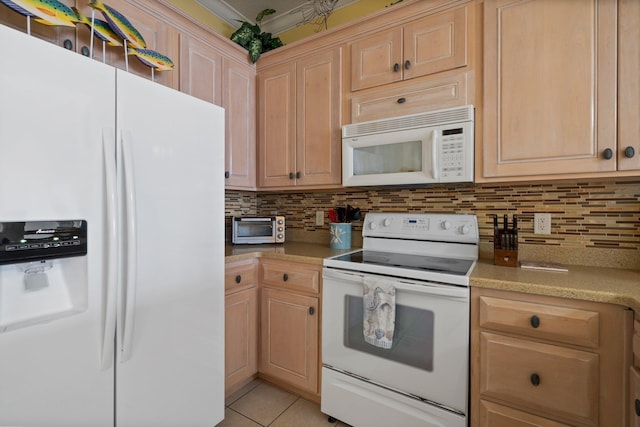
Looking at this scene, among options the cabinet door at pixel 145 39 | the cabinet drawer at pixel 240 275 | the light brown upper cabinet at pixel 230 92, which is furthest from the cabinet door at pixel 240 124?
the cabinet drawer at pixel 240 275

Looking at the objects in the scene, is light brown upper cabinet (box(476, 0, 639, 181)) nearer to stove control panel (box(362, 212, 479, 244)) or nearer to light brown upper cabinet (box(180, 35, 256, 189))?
stove control panel (box(362, 212, 479, 244))

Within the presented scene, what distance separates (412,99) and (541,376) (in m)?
1.42

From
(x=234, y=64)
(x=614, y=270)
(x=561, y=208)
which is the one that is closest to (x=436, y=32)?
(x=561, y=208)

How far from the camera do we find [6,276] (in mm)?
819

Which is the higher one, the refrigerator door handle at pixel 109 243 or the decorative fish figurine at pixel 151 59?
the decorative fish figurine at pixel 151 59

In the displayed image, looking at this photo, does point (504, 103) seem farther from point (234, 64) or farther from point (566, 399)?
point (234, 64)

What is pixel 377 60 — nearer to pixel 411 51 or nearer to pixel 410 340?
pixel 411 51

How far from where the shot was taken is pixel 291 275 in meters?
1.77

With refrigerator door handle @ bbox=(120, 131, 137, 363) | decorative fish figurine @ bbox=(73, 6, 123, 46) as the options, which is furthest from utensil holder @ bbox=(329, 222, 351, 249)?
decorative fish figurine @ bbox=(73, 6, 123, 46)

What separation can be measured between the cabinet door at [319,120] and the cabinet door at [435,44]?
456mm

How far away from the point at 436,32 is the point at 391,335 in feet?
5.26

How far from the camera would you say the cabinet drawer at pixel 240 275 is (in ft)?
5.60

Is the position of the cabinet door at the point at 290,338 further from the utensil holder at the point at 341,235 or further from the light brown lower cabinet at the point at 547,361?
the light brown lower cabinet at the point at 547,361

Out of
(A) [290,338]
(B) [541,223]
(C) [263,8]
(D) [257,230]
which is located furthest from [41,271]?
(C) [263,8]
